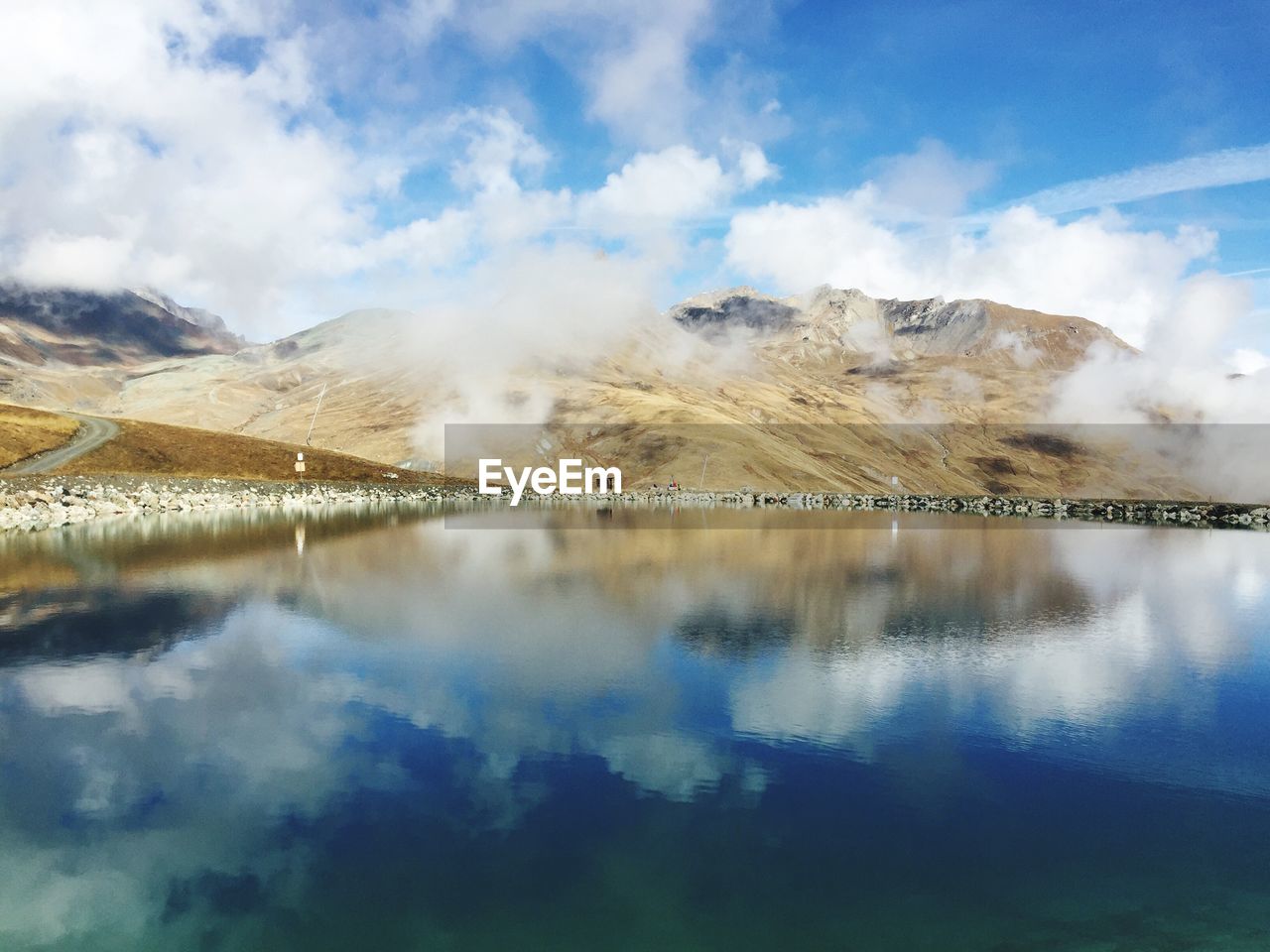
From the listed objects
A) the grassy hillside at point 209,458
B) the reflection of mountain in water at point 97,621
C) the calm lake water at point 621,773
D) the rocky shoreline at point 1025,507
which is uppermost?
the grassy hillside at point 209,458

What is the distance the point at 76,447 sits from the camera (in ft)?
390

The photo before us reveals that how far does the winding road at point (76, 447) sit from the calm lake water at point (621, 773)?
2985 inches

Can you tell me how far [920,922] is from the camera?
13984 millimetres

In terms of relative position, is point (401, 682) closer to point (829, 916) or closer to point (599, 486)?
point (829, 916)

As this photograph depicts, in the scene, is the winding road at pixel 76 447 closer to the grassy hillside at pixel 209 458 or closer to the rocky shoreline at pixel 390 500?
the grassy hillside at pixel 209 458

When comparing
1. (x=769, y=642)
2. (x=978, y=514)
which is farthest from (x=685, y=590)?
(x=978, y=514)

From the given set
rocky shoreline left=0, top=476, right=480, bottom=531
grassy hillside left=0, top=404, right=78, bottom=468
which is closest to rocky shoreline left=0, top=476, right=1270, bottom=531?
rocky shoreline left=0, top=476, right=480, bottom=531

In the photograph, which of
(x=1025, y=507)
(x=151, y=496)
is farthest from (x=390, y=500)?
(x=1025, y=507)

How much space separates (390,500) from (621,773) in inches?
5116

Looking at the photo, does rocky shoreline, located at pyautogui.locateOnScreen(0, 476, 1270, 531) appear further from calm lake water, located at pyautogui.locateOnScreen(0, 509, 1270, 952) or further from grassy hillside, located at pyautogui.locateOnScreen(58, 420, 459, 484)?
calm lake water, located at pyautogui.locateOnScreen(0, 509, 1270, 952)

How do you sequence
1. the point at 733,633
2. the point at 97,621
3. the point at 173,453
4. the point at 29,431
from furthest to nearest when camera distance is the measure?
the point at 173,453
the point at 29,431
the point at 733,633
the point at 97,621

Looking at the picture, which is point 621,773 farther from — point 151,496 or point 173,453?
point 173,453

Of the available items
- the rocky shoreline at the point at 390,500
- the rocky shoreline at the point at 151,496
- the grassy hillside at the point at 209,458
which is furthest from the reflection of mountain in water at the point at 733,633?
the grassy hillside at the point at 209,458

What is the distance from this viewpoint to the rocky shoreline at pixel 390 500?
280 ft
